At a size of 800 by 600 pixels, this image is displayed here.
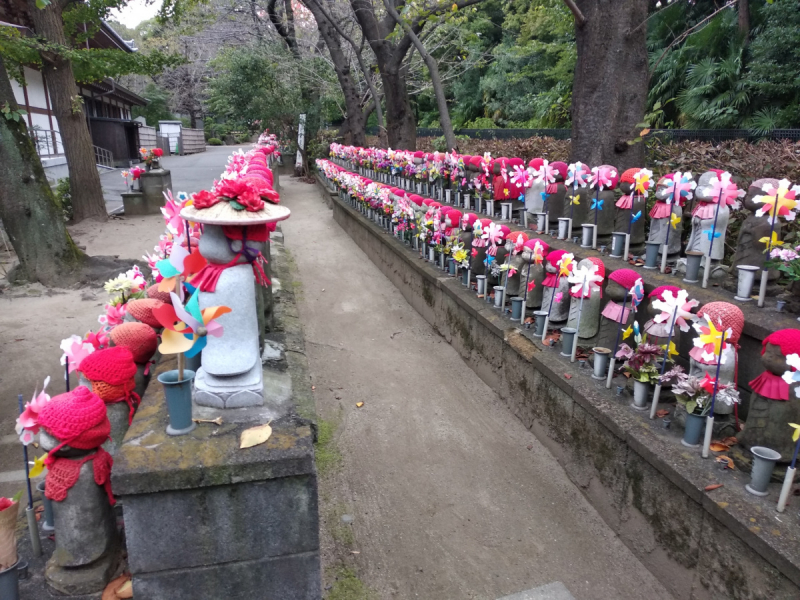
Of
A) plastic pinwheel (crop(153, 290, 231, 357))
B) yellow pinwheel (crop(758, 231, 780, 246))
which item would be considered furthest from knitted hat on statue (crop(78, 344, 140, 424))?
yellow pinwheel (crop(758, 231, 780, 246))

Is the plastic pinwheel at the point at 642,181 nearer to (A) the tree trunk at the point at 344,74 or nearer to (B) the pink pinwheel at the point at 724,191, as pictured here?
(B) the pink pinwheel at the point at 724,191

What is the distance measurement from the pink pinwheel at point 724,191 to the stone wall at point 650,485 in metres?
1.05

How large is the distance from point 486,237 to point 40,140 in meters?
16.0

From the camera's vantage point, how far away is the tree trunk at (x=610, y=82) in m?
5.86

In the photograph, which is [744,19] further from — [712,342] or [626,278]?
[712,342]

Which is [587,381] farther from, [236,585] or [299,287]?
[299,287]

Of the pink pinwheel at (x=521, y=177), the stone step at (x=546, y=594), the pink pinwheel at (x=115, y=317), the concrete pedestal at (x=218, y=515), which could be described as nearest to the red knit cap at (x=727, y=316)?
the stone step at (x=546, y=594)

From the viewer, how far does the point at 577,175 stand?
16.4 feet

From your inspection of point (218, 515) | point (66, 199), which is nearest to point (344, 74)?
point (66, 199)

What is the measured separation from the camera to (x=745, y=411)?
3.05 meters

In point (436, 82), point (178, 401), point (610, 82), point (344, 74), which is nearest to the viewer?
point (178, 401)

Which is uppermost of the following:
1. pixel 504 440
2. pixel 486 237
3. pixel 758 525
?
pixel 486 237

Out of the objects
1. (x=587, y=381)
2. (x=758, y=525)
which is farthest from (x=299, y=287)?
(x=758, y=525)

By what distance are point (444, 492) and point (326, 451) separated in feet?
3.04
